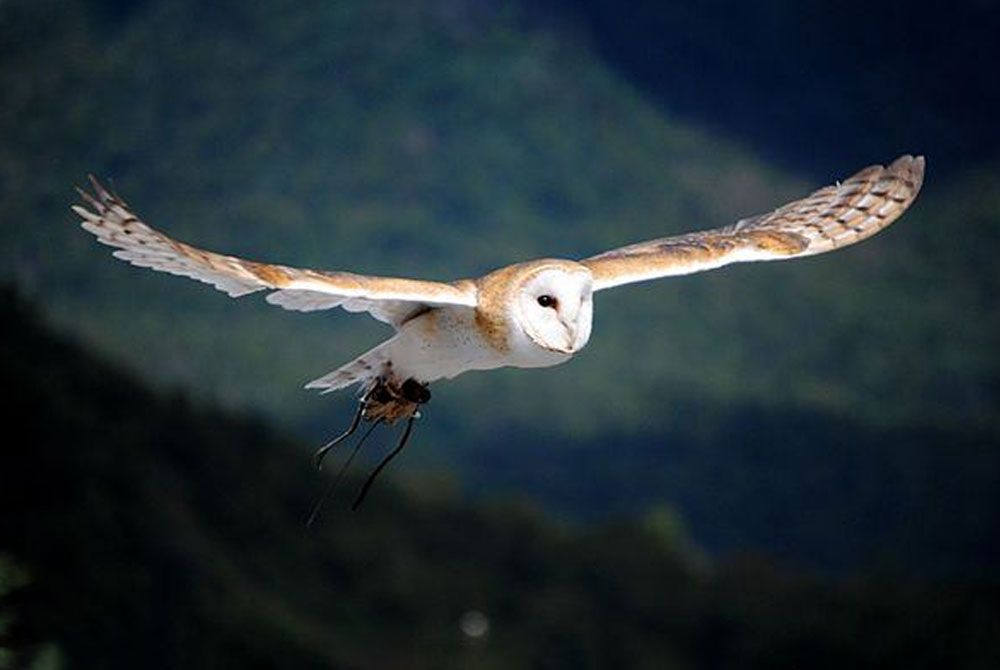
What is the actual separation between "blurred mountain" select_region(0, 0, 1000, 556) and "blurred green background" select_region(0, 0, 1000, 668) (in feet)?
0.13

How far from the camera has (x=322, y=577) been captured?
16.9 m

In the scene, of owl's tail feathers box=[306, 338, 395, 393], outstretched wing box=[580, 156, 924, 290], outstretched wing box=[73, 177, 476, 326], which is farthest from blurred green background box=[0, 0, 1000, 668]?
outstretched wing box=[73, 177, 476, 326]

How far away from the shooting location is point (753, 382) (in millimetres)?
20203

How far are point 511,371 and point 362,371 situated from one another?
1458cm

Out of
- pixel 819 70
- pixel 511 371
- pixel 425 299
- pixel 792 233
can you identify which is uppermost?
pixel 819 70

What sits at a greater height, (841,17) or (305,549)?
(841,17)

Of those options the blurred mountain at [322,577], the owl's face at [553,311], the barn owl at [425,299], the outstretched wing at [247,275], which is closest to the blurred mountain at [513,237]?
the blurred mountain at [322,577]

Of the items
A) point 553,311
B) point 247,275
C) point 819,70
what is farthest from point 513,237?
point 247,275

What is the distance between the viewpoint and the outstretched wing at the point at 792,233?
194 inches

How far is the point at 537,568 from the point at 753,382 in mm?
3425

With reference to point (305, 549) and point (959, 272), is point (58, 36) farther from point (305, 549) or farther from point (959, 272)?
point (959, 272)

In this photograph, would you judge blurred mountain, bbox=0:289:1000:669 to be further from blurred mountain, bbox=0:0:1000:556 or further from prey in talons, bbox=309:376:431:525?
prey in talons, bbox=309:376:431:525

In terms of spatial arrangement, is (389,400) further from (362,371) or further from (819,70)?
(819,70)

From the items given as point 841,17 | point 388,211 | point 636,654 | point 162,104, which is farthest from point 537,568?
point 841,17
